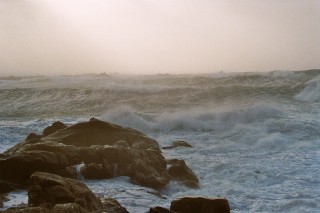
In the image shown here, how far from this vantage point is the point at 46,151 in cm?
842

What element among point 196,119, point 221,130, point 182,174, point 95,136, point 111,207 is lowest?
point 221,130

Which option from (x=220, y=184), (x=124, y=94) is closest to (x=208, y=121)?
(x=220, y=184)

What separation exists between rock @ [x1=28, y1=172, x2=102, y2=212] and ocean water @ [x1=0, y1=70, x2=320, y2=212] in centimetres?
80

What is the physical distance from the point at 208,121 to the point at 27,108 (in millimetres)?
14378

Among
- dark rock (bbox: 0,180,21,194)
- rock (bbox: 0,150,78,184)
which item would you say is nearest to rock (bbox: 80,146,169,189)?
rock (bbox: 0,150,78,184)

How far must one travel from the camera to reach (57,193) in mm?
5609

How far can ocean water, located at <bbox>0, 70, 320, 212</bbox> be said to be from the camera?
8172mm

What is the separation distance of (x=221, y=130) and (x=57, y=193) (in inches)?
519

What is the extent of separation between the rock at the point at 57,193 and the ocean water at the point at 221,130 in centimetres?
80

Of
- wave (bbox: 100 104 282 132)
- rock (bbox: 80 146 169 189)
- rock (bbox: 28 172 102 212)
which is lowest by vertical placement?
wave (bbox: 100 104 282 132)

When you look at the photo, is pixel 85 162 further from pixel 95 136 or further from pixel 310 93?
pixel 310 93

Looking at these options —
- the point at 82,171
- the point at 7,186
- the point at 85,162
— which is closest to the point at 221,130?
the point at 85,162

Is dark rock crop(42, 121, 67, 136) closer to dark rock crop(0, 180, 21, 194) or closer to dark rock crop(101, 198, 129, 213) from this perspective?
dark rock crop(0, 180, 21, 194)

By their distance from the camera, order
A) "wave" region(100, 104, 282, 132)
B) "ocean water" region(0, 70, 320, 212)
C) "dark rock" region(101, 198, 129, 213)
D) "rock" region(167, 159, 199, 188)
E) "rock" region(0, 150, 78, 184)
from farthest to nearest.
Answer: "wave" region(100, 104, 282, 132), "rock" region(167, 159, 199, 188), "ocean water" region(0, 70, 320, 212), "rock" region(0, 150, 78, 184), "dark rock" region(101, 198, 129, 213)
